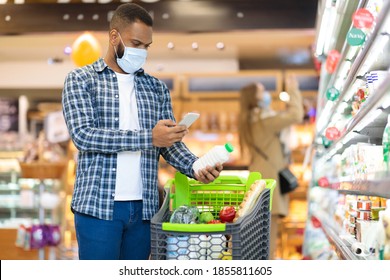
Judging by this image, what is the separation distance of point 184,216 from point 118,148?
362mm

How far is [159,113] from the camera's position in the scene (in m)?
3.00

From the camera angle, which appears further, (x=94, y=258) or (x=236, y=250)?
(x=94, y=258)

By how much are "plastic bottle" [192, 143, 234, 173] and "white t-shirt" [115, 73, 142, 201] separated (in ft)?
0.72

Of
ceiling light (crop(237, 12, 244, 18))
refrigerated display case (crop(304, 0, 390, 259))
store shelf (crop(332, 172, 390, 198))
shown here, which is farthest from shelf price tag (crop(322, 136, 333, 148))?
store shelf (crop(332, 172, 390, 198))

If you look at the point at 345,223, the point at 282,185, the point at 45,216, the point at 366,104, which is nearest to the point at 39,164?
the point at 45,216

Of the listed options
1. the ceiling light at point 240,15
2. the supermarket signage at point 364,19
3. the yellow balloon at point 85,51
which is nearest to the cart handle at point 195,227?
the supermarket signage at point 364,19

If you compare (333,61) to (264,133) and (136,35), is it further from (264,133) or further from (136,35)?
(136,35)

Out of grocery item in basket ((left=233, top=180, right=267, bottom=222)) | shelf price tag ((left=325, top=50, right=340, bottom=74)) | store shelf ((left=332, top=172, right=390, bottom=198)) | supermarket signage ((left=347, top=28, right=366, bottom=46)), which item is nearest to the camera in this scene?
store shelf ((left=332, top=172, right=390, bottom=198))

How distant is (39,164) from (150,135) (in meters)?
4.45

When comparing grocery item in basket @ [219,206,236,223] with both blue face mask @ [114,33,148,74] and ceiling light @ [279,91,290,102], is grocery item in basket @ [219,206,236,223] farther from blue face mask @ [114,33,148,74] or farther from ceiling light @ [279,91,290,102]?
ceiling light @ [279,91,290,102]

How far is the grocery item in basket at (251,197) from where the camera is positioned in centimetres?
254

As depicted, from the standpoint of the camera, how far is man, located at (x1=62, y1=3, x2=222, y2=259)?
8.99ft

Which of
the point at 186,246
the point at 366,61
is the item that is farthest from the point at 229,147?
the point at 366,61
